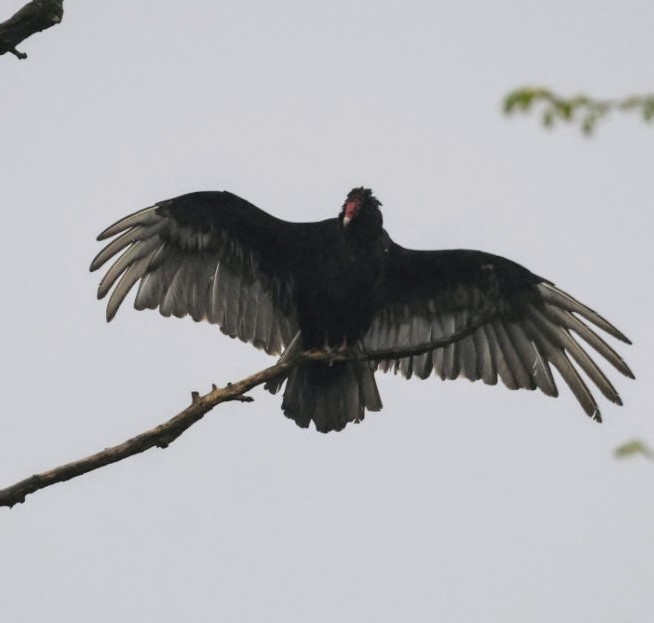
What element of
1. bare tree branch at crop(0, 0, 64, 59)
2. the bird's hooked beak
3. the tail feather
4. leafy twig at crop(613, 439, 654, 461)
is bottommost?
leafy twig at crop(613, 439, 654, 461)

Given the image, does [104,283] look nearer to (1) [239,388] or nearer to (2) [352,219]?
(2) [352,219]

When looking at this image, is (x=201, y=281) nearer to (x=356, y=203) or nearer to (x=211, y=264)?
(x=211, y=264)

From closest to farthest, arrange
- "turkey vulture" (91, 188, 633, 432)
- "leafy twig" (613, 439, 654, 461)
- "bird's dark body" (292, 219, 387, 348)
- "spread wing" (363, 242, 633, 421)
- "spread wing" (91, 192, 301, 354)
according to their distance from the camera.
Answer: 1. "leafy twig" (613, 439, 654, 461)
2. "bird's dark body" (292, 219, 387, 348)
3. "turkey vulture" (91, 188, 633, 432)
4. "spread wing" (91, 192, 301, 354)
5. "spread wing" (363, 242, 633, 421)

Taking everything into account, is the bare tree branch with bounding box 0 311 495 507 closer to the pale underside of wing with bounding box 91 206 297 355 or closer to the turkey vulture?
the turkey vulture

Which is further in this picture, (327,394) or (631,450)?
(327,394)

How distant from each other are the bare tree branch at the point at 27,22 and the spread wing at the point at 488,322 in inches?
133

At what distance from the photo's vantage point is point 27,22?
4.32 metres

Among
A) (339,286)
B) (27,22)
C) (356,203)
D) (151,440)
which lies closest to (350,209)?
(356,203)

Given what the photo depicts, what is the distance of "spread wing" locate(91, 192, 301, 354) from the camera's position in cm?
729

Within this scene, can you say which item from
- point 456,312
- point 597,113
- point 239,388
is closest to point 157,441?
point 239,388

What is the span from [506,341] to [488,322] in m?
0.20

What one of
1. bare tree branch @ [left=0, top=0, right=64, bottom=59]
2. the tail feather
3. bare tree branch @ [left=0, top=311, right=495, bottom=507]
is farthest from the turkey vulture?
bare tree branch @ [left=0, top=0, right=64, bottom=59]

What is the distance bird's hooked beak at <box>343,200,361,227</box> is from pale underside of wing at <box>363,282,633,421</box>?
98 cm

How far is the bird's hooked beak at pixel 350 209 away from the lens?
698cm
